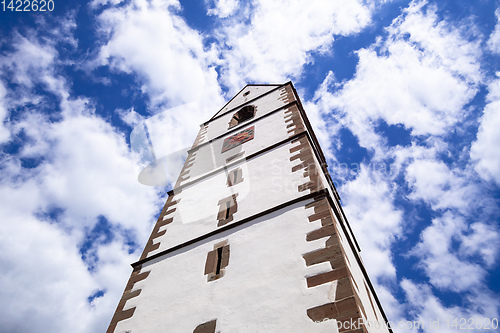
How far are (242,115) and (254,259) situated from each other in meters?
13.3

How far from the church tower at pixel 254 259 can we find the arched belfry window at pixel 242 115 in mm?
6279

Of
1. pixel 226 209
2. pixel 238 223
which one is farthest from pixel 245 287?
pixel 226 209

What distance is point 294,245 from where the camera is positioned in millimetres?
6066

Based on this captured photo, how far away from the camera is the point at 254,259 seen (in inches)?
245

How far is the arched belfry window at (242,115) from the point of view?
17.7 metres

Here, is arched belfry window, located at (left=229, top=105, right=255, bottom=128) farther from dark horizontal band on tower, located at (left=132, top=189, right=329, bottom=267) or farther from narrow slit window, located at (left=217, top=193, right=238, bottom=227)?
dark horizontal band on tower, located at (left=132, top=189, right=329, bottom=267)

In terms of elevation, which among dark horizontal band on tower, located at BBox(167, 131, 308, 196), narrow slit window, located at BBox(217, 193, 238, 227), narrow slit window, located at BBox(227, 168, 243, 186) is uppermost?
dark horizontal band on tower, located at BBox(167, 131, 308, 196)

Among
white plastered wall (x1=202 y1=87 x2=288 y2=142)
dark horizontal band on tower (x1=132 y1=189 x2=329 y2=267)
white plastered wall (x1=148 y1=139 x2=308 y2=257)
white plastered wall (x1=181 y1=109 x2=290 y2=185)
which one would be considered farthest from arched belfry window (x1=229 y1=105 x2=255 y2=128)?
dark horizontal band on tower (x1=132 y1=189 x2=329 y2=267)

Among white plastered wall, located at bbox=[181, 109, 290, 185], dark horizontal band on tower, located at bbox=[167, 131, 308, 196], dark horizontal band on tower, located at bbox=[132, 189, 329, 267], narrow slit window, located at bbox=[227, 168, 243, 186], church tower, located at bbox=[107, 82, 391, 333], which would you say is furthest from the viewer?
white plastered wall, located at bbox=[181, 109, 290, 185]

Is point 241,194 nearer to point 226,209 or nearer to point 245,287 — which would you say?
point 226,209

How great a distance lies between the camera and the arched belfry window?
17672 mm

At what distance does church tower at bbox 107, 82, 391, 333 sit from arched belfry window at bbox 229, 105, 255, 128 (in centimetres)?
628

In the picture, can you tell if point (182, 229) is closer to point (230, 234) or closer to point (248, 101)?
point (230, 234)

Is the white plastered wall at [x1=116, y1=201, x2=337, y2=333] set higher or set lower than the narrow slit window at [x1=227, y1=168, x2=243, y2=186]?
lower
